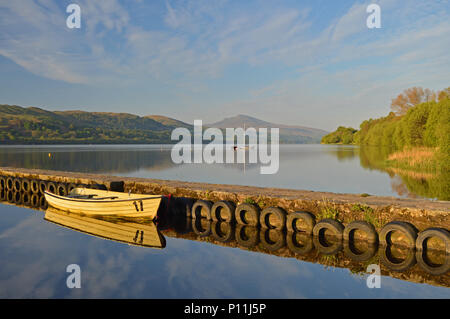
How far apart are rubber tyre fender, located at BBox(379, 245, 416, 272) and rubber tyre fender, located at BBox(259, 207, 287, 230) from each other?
139 inches

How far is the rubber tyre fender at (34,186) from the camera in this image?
2305 cm

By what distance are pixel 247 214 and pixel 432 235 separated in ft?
21.2

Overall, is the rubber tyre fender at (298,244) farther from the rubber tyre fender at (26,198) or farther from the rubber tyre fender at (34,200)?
the rubber tyre fender at (26,198)

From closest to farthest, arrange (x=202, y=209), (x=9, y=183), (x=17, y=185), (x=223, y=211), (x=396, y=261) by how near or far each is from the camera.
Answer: (x=396, y=261), (x=223, y=211), (x=202, y=209), (x=17, y=185), (x=9, y=183)

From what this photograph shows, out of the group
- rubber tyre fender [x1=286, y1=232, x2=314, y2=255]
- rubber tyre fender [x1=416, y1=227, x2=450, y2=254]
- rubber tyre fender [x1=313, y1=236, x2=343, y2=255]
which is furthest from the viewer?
rubber tyre fender [x1=286, y1=232, x2=314, y2=255]

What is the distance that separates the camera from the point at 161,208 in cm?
1566

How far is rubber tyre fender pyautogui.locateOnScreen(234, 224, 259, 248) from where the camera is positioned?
11.7 m

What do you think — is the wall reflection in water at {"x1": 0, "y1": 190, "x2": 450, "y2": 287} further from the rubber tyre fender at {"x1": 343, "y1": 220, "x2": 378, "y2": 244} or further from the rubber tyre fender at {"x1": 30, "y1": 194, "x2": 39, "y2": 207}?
the rubber tyre fender at {"x1": 30, "y1": 194, "x2": 39, "y2": 207}

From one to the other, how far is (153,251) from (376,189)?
68.6 ft

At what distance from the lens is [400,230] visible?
10.0 meters

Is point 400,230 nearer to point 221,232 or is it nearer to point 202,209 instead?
point 221,232

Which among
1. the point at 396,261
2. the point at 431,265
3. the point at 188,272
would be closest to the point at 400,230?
the point at 396,261

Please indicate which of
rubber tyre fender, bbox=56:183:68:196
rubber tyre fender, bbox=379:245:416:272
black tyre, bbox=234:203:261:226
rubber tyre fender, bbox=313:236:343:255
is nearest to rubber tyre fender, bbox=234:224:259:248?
black tyre, bbox=234:203:261:226

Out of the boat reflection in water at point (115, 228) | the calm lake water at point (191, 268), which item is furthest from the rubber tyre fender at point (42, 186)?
the calm lake water at point (191, 268)
